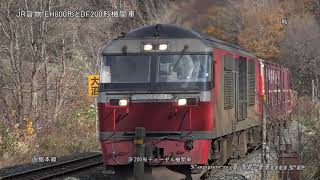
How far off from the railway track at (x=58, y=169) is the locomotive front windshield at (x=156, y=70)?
10.1 ft

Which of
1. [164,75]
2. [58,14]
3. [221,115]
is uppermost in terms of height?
[58,14]

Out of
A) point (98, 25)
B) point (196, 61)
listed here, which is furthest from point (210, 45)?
point (98, 25)

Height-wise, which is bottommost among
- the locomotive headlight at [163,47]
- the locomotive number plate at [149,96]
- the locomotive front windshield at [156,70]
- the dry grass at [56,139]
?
the dry grass at [56,139]

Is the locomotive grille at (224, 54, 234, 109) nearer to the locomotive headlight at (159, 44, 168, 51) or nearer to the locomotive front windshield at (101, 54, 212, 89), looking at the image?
the locomotive front windshield at (101, 54, 212, 89)

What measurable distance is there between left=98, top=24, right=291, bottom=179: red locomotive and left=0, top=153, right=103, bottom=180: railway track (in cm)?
258

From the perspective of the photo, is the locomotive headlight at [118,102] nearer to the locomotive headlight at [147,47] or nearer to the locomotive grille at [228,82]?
the locomotive headlight at [147,47]

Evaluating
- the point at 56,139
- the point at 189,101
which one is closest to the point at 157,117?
the point at 189,101

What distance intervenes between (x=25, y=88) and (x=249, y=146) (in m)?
8.95

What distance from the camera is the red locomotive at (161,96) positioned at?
9789 millimetres

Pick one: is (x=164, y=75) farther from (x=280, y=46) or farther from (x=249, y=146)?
(x=280, y=46)

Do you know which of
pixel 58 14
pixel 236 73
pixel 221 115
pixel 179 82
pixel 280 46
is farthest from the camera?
pixel 280 46

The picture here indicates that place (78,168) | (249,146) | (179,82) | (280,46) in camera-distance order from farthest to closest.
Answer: (280,46), (249,146), (78,168), (179,82)

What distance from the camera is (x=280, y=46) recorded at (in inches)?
1715

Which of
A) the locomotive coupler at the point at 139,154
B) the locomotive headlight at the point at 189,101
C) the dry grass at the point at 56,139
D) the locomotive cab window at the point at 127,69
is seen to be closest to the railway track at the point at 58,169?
the dry grass at the point at 56,139
